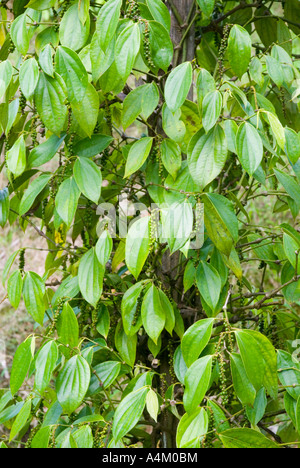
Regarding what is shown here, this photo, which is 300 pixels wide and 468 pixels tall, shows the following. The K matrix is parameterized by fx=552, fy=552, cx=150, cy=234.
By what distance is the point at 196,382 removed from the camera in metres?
0.66

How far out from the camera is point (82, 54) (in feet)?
2.54

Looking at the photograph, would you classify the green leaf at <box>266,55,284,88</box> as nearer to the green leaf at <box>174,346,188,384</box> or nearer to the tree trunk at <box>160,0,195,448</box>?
the tree trunk at <box>160,0,195,448</box>

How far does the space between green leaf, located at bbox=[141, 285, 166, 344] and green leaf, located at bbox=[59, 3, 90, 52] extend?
0.36 meters

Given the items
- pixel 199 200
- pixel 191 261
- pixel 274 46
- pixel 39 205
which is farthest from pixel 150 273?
pixel 274 46

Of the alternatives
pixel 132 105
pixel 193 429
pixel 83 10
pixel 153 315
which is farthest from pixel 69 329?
pixel 83 10

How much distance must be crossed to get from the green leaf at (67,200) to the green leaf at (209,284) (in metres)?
0.20

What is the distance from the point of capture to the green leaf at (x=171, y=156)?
2.56 ft

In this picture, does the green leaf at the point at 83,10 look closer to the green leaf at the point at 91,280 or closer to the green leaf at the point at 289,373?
the green leaf at the point at 91,280

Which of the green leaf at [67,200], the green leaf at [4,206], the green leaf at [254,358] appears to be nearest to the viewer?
the green leaf at [254,358]

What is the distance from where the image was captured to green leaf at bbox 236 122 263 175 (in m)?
0.67

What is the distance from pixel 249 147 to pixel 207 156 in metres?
0.05

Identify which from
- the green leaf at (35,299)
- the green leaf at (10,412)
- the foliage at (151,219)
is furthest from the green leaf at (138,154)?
the green leaf at (10,412)

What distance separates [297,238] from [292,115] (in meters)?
0.30

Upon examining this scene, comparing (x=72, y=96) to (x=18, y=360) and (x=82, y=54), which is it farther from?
(x=18, y=360)
